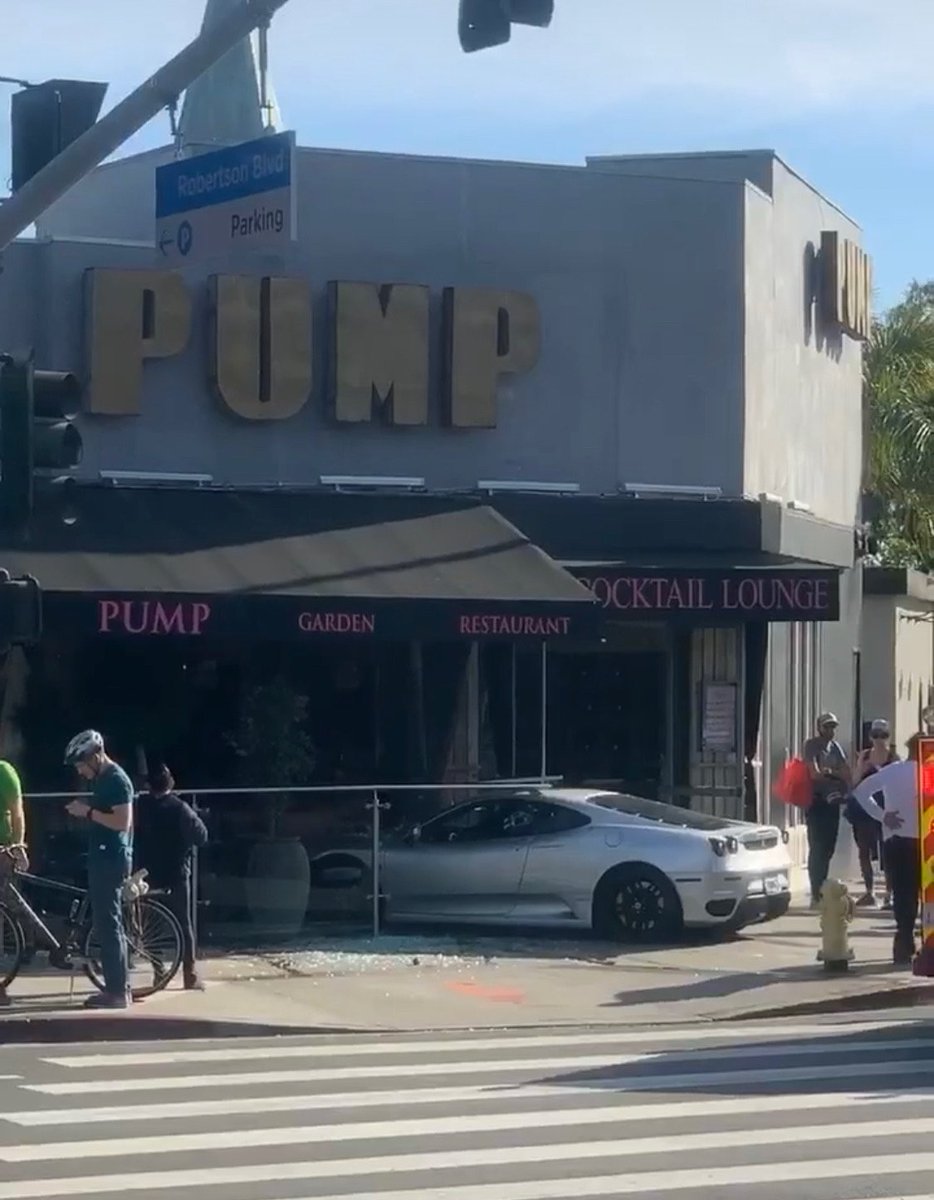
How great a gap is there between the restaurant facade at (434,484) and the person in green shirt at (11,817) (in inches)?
114

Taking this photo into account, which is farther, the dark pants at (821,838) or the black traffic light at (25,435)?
the dark pants at (821,838)

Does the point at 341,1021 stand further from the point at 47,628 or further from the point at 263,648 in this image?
the point at 263,648

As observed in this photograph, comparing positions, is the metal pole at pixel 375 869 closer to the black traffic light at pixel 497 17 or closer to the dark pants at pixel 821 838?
the dark pants at pixel 821 838

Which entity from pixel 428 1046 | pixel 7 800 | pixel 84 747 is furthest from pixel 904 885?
pixel 7 800

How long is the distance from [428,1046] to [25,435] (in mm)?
4562

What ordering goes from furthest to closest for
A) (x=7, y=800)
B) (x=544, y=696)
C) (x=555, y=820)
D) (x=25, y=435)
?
(x=544, y=696) < (x=555, y=820) < (x=7, y=800) < (x=25, y=435)

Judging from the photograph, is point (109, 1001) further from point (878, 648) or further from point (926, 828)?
point (878, 648)

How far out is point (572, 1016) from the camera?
1512 centimetres

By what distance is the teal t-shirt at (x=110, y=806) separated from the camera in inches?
576

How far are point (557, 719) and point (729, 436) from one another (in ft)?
10.9

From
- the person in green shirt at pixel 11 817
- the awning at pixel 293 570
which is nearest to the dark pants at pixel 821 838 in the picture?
the awning at pixel 293 570

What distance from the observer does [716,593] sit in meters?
20.6

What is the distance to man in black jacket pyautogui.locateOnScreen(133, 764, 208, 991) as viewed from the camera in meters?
15.6

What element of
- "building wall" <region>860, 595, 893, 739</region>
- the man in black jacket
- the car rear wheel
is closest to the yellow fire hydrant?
the car rear wheel
